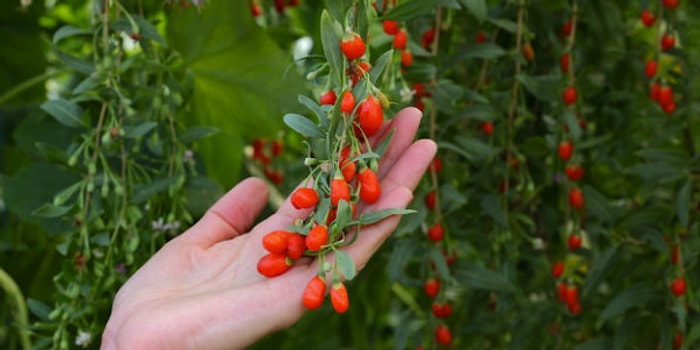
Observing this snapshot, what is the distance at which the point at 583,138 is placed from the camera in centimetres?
171

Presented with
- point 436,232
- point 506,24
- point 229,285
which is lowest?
point 436,232

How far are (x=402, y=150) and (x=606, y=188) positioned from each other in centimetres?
80

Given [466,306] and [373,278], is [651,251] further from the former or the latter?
[373,278]

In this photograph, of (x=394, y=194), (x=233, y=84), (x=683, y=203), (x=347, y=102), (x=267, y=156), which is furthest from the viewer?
(x=267, y=156)

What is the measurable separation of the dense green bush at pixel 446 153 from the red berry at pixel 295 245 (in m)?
0.17

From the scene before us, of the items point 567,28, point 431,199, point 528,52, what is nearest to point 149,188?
point 431,199

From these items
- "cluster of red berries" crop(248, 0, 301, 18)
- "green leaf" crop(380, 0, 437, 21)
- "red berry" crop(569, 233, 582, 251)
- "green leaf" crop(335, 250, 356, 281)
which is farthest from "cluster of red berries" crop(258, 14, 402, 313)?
"cluster of red berries" crop(248, 0, 301, 18)

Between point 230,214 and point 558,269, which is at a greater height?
point 230,214

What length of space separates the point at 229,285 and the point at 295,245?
181 millimetres

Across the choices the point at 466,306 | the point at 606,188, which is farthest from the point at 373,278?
the point at 606,188

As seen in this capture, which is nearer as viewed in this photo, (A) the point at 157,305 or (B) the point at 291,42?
(A) the point at 157,305

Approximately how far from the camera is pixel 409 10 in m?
1.09

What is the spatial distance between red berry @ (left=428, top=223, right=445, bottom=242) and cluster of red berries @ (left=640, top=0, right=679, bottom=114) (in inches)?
17.1

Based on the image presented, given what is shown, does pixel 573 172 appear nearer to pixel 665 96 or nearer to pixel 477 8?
pixel 665 96
